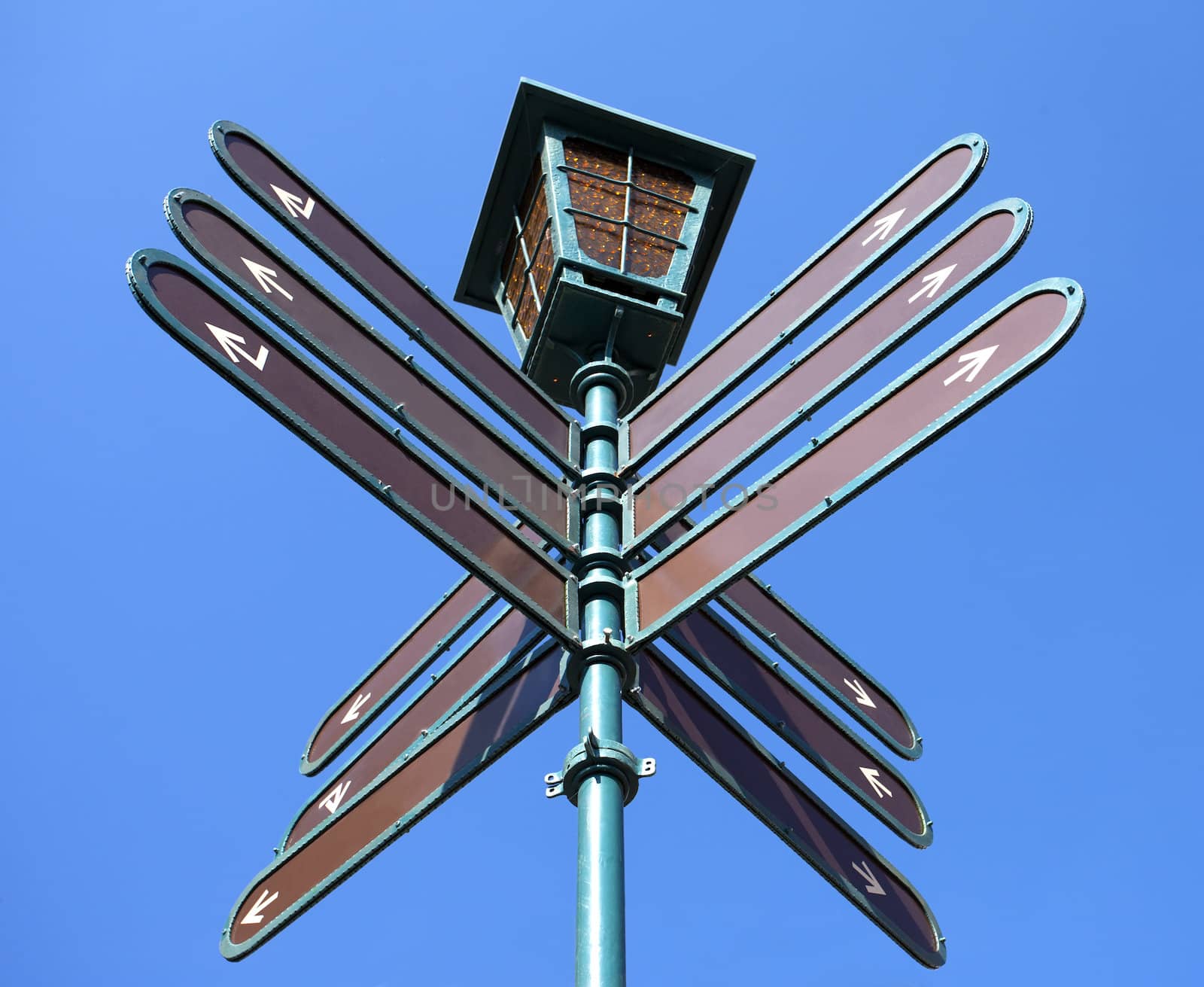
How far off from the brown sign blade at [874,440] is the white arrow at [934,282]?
459 millimetres

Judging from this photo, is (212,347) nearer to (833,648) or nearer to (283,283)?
(283,283)

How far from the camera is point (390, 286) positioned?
4941 mm

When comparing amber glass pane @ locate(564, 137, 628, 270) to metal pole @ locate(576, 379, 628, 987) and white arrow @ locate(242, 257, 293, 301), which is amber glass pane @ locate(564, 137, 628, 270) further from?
white arrow @ locate(242, 257, 293, 301)


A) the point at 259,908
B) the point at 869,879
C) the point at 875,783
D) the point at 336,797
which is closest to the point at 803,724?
the point at 875,783

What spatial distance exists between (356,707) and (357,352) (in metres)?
1.68

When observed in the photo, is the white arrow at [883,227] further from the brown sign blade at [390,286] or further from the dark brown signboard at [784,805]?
the dark brown signboard at [784,805]

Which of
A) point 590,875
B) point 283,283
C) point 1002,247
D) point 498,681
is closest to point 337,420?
point 283,283

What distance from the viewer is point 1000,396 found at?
3.53m

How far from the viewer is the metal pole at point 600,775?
3277mm

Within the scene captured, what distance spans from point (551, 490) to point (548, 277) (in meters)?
1.29

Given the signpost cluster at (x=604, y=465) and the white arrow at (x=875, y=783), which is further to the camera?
the white arrow at (x=875, y=783)

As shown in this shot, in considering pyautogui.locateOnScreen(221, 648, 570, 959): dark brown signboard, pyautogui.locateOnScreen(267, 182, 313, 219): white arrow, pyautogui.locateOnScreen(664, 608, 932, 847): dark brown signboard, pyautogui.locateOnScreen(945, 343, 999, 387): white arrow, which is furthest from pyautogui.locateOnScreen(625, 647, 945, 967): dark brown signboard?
pyautogui.locateOnScreen(267, 182, 313, 219): white arrow

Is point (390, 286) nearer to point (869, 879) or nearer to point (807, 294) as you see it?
point (807, 294)

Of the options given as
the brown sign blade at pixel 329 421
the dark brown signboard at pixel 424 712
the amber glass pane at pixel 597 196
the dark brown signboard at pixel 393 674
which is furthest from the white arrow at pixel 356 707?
the amber glass pane at pixel 597 196
